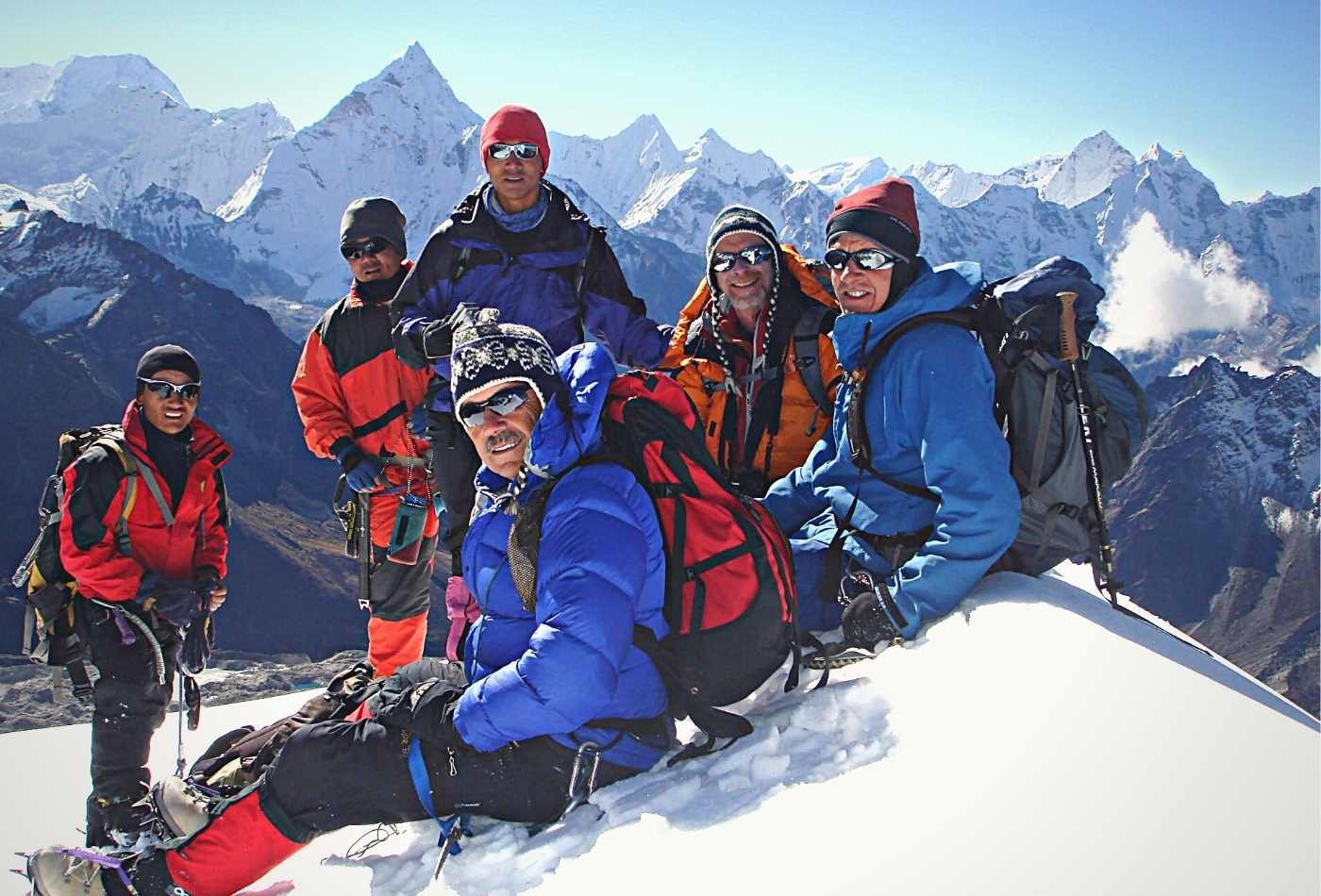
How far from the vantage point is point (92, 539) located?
5.55 m

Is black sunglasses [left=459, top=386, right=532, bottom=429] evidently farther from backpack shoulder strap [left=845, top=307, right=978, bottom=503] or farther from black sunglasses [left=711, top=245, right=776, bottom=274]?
black sunglasses [left=711, top=245, right=776, bottom=274]

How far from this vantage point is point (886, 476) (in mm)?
4691

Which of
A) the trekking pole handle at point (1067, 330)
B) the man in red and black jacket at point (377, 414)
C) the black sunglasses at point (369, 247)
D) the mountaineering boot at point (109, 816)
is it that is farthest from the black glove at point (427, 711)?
the black sunglasses at point (369, 247)

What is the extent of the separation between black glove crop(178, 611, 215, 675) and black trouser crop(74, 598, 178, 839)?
6.0 inches

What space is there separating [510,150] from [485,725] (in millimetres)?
4152

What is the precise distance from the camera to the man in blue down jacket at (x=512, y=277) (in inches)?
246

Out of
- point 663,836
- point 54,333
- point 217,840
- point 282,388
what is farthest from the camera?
point 282,388

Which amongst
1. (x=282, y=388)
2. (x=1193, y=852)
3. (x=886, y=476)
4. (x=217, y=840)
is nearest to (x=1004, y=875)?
(x=1193, y=852)

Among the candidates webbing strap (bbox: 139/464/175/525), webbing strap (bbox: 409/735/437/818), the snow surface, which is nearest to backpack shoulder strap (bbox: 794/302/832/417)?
webbing strap (bbox: 409/735/437/818)

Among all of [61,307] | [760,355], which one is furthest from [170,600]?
[61,307]

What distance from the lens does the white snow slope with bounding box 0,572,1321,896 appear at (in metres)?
2.63

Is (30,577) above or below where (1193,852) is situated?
above

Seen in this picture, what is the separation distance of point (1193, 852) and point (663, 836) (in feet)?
5.48

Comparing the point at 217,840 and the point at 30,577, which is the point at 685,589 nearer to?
the point at 217,840
